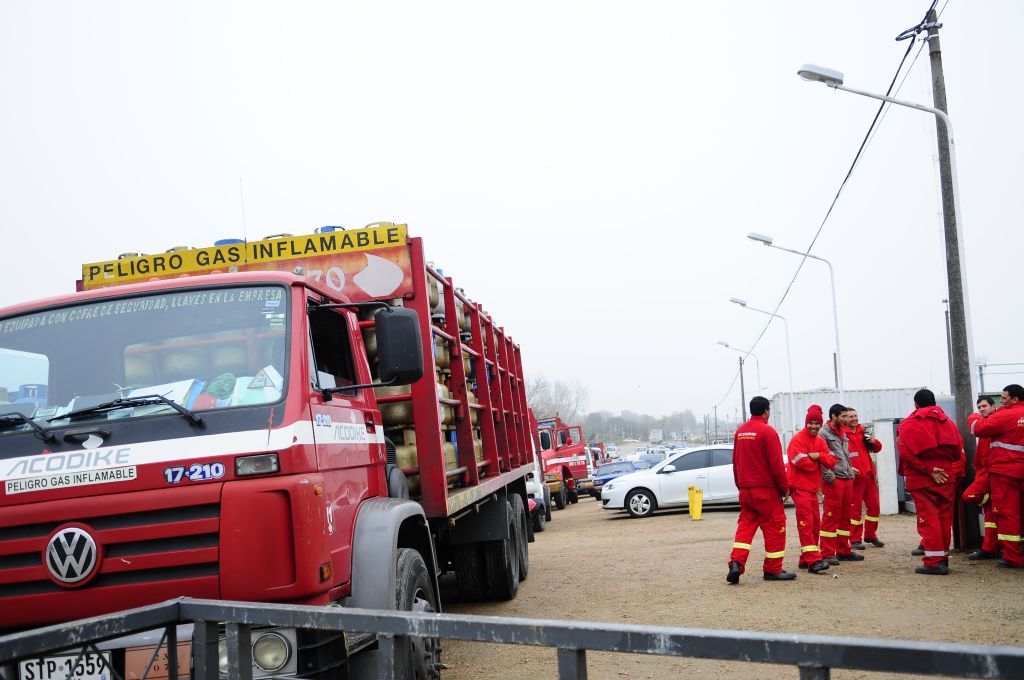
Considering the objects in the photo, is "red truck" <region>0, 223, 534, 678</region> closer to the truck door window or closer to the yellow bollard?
the truck door window

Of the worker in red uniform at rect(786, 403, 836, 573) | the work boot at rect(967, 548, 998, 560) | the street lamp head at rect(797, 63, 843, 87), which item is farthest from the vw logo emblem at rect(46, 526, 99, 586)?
the street lamp head at rect(797, 63, 843, 87)

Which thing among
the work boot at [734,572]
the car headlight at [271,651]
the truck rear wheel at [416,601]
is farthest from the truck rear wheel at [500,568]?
the car headlight at [271,651]

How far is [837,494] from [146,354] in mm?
8777

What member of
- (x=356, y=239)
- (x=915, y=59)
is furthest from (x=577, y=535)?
(x=356, y=239)

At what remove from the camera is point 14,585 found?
12.9 feet

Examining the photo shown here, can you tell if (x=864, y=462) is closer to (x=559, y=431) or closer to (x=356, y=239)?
(x=356, y=239)

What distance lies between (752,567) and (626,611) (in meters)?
3.09

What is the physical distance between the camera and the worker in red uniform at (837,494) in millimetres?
10805

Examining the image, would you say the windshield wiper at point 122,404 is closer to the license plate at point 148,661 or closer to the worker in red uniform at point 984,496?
the license plate at point 148,661

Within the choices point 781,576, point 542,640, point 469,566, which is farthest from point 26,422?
point 781,576

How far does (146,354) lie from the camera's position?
4.37m

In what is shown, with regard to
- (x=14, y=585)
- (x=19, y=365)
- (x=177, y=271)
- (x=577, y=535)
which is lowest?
(x=577, y=535)

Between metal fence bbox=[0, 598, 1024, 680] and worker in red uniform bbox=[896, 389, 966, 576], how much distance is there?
8247 millimetres

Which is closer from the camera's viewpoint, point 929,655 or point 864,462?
point 929,655
